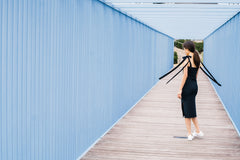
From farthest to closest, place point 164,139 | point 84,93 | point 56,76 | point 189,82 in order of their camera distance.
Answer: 1. point 164,139
2. point 189,82
3. point 84,93
4. point 56,76

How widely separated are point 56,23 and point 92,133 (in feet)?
7.80

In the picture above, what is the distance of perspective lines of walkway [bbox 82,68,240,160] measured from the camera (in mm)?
5387

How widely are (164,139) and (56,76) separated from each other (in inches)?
121

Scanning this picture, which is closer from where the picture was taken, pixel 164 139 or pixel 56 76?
pixel 56 76

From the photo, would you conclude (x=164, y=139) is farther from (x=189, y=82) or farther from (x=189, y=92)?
(x=189, y=82)

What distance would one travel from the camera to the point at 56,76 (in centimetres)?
403

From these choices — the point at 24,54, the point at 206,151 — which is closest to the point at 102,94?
the point at 206,151

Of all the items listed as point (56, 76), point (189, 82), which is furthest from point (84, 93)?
point (189, 82)

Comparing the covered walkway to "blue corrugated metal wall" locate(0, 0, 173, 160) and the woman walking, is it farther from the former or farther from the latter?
the woman walking

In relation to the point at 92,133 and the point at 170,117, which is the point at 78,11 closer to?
the point at 92,133

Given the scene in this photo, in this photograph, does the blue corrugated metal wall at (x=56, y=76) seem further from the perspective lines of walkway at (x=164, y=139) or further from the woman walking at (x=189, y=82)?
the woman walking at (x=189, y=82)

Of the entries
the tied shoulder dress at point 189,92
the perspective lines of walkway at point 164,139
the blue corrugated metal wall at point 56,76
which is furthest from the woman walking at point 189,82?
the blue corrugated metal wall at point 56,76

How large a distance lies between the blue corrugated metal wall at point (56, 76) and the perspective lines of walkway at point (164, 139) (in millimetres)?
350

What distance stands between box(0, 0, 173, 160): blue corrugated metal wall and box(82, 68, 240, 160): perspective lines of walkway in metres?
0.35
